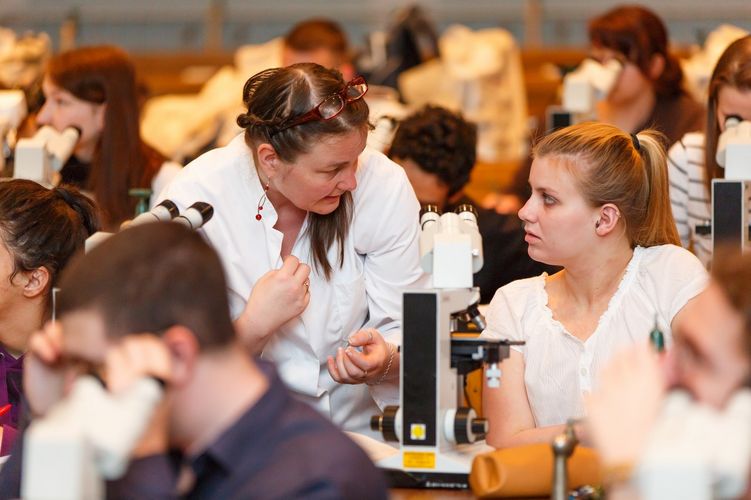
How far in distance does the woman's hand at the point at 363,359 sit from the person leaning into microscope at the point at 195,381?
38.1 inches

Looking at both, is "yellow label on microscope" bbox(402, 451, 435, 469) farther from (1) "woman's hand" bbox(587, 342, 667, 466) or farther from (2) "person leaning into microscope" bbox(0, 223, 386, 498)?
(1) "woman's hand" bbox(587, 342, 667, 466)

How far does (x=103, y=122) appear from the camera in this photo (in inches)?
146

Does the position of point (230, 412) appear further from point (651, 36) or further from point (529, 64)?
point (529, 64)

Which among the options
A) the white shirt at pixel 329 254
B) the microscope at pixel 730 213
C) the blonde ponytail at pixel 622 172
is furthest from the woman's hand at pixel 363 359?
the microscope at pixel 730 213

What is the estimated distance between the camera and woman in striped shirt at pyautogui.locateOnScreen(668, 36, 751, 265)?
305 cm

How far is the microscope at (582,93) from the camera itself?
3736 millimetres

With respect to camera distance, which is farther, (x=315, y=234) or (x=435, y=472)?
(x=315, y=234)

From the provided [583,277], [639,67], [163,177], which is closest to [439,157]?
[163,177]

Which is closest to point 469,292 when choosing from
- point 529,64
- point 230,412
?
point 230,412

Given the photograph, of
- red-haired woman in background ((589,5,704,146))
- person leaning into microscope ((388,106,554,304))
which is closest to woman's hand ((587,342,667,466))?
person leaning into microscope ((388,106,554,304))

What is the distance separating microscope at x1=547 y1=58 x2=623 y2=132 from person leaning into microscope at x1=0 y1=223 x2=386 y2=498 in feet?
7.76

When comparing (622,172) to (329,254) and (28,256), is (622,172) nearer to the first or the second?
(329,254)

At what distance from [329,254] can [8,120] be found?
1284mm

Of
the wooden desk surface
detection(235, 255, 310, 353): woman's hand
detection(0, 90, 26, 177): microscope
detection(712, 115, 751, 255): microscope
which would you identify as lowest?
the wooden desk surface
